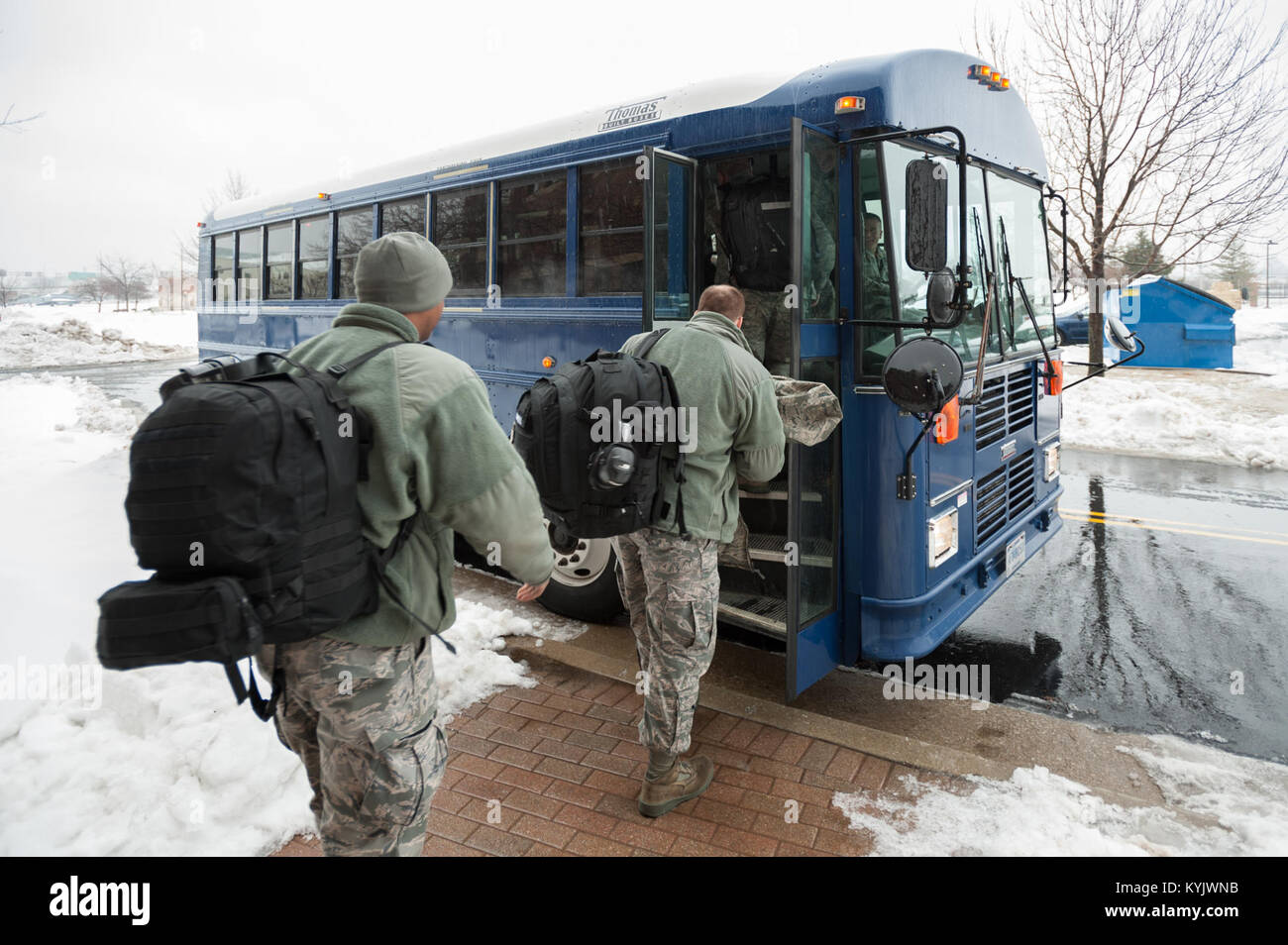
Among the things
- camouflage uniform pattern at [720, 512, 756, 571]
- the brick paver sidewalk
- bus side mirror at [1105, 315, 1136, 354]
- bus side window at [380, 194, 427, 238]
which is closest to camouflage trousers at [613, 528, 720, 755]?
the brick paver sidewalk

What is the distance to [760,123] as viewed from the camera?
13.3 ft

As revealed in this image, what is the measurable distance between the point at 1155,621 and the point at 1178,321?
15913 millimetres

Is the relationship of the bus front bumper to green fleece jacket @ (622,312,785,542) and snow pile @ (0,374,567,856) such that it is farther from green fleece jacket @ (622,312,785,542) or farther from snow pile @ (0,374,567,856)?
snow pile @ (0,374,567,856)

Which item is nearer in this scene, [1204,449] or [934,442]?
[934,442]

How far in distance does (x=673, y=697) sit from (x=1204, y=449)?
33.5 feet

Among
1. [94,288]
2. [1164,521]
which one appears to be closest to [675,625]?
[1164,521]

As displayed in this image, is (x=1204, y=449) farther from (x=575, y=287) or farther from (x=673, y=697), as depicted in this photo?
(x=673, y=697)

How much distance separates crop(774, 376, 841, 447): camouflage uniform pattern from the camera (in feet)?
11.7

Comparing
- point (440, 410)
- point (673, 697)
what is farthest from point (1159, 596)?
point (440, 410)

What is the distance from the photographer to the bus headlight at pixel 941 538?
4.02m

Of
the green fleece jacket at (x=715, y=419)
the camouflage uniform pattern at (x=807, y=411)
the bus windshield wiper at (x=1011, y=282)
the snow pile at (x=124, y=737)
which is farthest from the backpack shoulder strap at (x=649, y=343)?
the bus windshield wiper at (x=1011, y=282)

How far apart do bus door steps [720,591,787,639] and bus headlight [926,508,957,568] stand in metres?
0.76

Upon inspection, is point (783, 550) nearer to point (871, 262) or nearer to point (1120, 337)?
point (871, 262)
